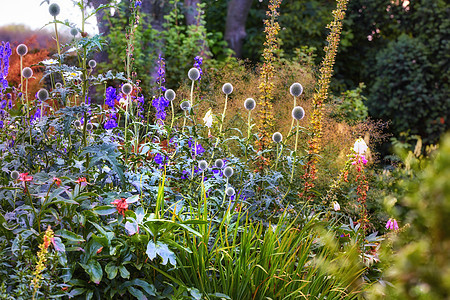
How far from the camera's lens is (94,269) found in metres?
1.82

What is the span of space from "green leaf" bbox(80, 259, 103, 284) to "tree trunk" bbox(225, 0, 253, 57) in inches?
310

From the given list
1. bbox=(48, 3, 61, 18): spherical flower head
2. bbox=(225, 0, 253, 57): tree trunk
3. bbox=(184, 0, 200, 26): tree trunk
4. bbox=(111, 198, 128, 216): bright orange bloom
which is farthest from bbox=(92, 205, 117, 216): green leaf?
bbox=(225, 0, 253, 57): tree trunk

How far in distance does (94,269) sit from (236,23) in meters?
8.10

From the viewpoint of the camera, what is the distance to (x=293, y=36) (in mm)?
8945

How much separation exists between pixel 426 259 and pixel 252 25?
9.90m

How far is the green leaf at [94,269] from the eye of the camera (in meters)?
1.78

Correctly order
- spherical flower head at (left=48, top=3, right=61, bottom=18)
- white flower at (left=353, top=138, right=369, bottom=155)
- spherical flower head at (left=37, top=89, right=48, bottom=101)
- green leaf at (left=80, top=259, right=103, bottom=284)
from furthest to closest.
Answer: white flower at (left=353, top=138, right=369, bottom=155) → spherical flower head at (left=37, top=89, right=48, bottom=101) → spherical flower head at (left=48, top=3, right=61, bottom=18) → green leaf at (left=80, top=259, right=103, bottom=284)

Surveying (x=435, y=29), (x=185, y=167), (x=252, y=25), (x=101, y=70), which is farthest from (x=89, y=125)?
(x=252, y=25)

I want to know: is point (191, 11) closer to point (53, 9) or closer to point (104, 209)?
point (53, 9)

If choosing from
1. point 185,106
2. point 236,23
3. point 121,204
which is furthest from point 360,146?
point 236,23

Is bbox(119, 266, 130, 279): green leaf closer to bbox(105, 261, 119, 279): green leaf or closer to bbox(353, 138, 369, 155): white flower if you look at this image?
bbox(105, 261, 119, 279): green leaf

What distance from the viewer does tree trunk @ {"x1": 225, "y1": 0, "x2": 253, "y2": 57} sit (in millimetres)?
9125

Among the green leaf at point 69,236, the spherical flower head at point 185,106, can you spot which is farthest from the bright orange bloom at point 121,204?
the spherical flower head at point 185,106

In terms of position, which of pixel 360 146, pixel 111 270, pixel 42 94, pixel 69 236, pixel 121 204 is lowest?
pixel 111 270
